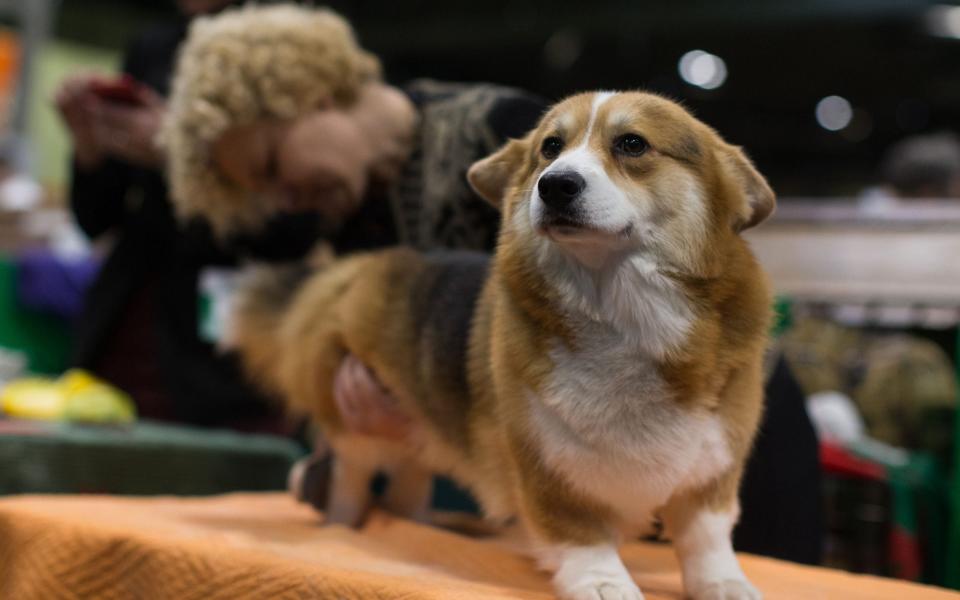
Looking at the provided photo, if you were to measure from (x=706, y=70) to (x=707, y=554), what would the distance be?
5.90m

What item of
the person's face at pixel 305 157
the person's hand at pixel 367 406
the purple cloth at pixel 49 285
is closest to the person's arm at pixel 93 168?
the person's face at pixel 305 157

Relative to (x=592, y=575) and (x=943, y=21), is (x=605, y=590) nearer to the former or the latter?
(x=592, y=575)

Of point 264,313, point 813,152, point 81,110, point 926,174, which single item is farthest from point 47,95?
point 813,152

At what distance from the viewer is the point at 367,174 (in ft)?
5.32

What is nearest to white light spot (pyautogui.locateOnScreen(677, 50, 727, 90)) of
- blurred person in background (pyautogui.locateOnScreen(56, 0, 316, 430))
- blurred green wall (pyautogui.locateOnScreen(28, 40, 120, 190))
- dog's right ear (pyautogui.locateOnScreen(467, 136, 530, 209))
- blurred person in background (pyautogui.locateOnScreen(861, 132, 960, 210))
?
blurred person in background (pyautogui.locateOnScreen(861, 132, 960, 210))

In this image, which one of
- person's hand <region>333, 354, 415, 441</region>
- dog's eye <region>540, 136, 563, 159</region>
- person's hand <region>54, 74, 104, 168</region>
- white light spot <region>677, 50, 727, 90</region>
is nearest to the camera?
dog's eye <region>540, 136, 563, 159</region>

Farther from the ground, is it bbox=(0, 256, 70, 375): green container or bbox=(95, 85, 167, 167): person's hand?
bbox=(95, 85, 167, 167): person's hand

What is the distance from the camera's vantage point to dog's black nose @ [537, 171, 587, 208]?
90 centimetres

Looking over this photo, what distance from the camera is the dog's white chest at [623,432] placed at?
3.11ft

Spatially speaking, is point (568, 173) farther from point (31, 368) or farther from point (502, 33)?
point (502, 33)

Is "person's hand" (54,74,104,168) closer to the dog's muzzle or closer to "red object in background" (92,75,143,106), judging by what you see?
"red object in background" (92,75,143,106)

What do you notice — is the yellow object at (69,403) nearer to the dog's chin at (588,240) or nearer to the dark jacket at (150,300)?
the dark jacket at (150,300)

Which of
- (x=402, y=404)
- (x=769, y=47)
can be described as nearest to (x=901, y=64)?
(x=769, y=47)

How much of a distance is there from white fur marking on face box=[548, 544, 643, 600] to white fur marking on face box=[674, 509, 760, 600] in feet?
0.24
